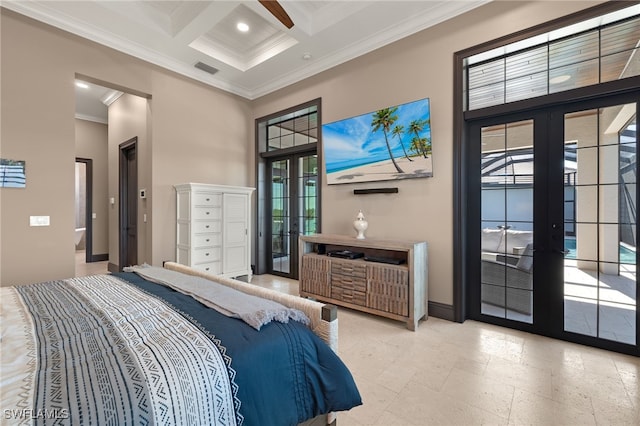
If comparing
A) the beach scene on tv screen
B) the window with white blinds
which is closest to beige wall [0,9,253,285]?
the beach scene on tv screen

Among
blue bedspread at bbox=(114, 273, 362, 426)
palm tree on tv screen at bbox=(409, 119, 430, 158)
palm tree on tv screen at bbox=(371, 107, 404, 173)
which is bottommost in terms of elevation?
blue bedspread at bbox=(114, 273, 362, 426)

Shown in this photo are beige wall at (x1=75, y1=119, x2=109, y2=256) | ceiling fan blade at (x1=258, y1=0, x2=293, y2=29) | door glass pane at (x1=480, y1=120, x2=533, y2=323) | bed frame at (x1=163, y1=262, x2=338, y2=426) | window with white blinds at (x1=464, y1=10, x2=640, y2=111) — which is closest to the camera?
bed frame at (x1=163, y1=262, x2=338, y2=426)

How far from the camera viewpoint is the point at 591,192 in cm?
259

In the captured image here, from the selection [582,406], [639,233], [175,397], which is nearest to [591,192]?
[639,233]

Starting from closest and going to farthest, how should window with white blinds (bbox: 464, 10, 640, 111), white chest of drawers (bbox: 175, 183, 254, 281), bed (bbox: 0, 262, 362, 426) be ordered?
bed (bbox: 0, 262, 362, 426), window with white blinds (bbox: 464, 10, 640, 111), white chest of drawers (bbox: 175, 183, 254, 281)

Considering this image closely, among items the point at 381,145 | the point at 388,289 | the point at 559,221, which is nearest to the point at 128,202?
the point at 381,145

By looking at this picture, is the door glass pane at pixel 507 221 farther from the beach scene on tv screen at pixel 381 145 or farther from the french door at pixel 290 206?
the french door at pixel 290 206

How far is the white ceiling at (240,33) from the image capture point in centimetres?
313

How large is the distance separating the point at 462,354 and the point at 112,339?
2.53m

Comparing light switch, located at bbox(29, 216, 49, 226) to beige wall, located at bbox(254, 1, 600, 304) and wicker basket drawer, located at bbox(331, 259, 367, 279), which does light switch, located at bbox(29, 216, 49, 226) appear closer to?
wicker basket drawer, located at bbox(331, 259, 367, 279)

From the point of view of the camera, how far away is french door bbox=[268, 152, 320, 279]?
191 inches

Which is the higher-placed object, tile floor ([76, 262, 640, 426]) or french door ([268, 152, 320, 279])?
french door ([268, 152, 320, 279])

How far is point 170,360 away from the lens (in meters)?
1.04

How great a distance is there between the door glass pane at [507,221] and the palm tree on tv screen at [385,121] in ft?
3.22
